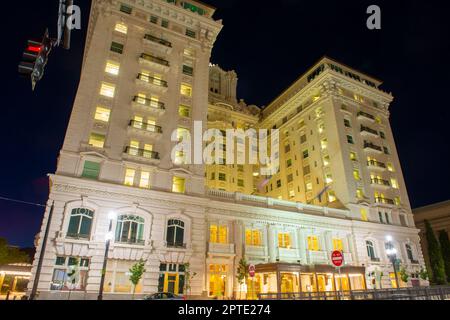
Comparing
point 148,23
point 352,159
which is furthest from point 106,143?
point 352,159

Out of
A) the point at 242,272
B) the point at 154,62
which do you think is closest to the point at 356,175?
the point at 242,272

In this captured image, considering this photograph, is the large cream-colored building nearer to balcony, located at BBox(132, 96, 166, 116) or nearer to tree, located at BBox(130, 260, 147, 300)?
balcony, located at BBox(132, 96, 166, 116)

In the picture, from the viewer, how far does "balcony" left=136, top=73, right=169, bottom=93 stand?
38.2 m

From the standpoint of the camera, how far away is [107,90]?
3631 cm

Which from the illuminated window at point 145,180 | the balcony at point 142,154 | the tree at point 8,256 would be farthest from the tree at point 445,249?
the tree at point 8,256

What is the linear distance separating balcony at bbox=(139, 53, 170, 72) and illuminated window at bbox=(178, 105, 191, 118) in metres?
5.63

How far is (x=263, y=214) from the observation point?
128 ft

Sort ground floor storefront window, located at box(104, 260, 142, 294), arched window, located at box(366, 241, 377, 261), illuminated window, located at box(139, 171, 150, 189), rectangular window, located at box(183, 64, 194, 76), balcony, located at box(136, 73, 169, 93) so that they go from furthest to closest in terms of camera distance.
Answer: arched window, located at box(366, 241, 377, 261)
rectangular window, located at box(183, 64, 194, 76)
balcony, located at box(136, 73, 169, 93)
illuminated window, located at box(139, 171, 150, 189)
ground floor storefront window, located at box(104, 260, 142, 294)

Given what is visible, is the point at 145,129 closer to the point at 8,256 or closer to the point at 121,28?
the point at 121,28

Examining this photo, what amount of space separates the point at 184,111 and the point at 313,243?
82.7 ft

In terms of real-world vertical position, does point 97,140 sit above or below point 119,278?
above

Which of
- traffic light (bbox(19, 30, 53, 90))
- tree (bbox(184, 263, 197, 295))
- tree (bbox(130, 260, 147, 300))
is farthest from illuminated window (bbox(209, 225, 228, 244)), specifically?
traffic light (bbox(19, 30, 53, 90))

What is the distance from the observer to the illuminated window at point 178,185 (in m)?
34.4

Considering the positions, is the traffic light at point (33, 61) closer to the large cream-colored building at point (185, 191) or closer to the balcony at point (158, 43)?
the large cream-colored building at point (185, 191)
